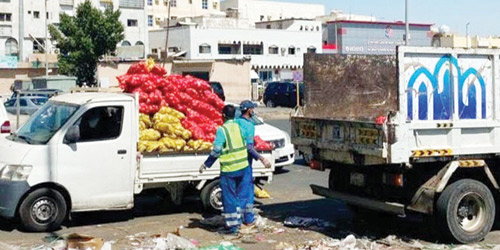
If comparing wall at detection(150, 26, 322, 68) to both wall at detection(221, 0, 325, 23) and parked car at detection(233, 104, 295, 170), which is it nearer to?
wall at detection(221, 0, 325, 23)

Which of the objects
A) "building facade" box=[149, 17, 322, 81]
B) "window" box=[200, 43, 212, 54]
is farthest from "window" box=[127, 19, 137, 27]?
"window" box=[200, 43, 212, 54]

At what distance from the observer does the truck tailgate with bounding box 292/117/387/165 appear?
29.3 ft

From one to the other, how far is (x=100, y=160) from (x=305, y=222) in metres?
2.95

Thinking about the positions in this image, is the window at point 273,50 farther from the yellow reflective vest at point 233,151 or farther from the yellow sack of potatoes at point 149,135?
the yellow reflective vest at point 233,151

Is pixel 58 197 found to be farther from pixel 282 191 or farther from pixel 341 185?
Answer: pixel 282 191

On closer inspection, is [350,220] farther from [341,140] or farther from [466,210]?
[466,210]

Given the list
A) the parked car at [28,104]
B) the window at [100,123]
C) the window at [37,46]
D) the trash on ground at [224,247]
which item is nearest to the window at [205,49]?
the window at [37,46]

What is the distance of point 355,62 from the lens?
1070cm

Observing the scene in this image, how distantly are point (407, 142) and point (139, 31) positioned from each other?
70550 millimetres

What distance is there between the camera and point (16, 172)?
9820mm

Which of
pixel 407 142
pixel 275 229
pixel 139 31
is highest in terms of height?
pixel 139 31

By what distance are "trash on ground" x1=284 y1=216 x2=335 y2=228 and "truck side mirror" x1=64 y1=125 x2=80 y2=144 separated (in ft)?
10.2

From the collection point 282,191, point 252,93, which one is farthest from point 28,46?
point 282,191

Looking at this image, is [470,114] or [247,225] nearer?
[470,114]
